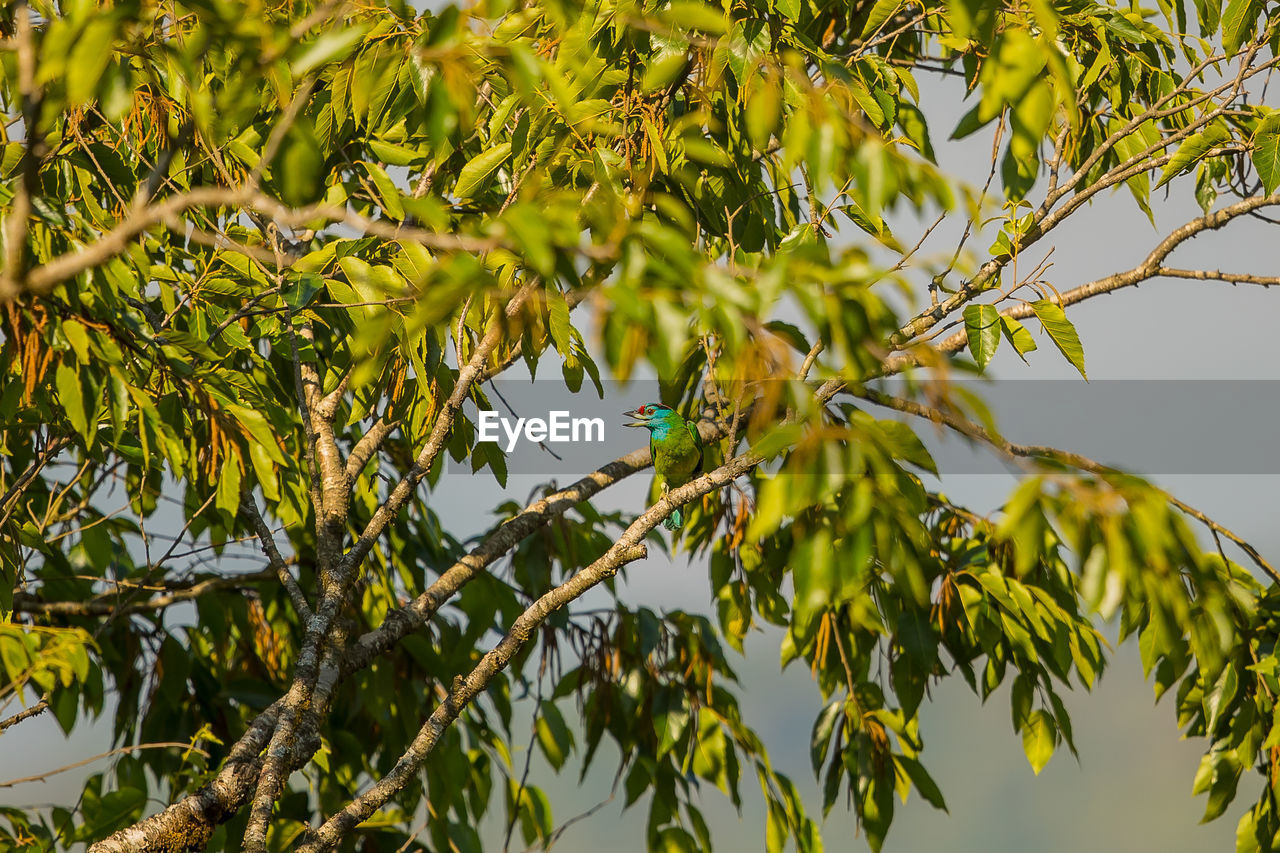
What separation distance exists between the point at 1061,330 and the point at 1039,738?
66.3 inches

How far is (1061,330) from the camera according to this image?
2.54m

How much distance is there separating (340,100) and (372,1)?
31cm

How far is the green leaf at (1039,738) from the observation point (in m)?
3.67

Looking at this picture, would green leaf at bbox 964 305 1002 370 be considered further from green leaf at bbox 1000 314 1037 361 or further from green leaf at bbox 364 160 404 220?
green leaf at bbox 364 160 404 220

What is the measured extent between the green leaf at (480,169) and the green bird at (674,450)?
1574 millimetres

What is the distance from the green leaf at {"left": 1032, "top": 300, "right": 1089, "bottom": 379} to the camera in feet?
8.23

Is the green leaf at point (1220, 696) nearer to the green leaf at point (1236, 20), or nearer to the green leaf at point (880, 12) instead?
the green leaf at point (1236, 20)

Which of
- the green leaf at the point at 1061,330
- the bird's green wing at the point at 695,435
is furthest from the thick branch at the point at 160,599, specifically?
the green leaf at the point at 1061,330

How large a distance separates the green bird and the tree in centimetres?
13

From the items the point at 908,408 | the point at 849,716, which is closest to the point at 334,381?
the point at 908,408

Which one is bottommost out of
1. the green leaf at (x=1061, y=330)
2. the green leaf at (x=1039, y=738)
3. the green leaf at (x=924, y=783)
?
the green leaf at (x=924, y=783)

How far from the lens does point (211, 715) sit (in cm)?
431

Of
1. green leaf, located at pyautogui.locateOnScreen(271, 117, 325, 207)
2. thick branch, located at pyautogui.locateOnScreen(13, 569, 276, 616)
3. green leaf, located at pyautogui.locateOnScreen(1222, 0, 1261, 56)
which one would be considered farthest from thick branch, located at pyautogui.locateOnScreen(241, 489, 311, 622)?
green leaf, located at pyautogui.locateOnScreen(1222, 0, 1261, 56)

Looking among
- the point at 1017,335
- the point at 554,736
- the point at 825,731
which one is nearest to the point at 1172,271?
the point at 1017,335
